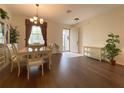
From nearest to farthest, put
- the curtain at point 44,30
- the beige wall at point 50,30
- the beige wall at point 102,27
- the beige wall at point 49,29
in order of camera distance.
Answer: the beige wall at point 102,27 < the beige wall at point 49,29 < the beige wall at point 50,30 < the curtain at point 44,30

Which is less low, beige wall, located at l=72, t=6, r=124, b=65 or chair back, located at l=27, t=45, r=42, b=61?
beige wall, located at l=72, t=6, r=124, b=65

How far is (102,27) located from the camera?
6391 millimetres

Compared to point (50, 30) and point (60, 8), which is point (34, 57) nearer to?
point (60, 8)

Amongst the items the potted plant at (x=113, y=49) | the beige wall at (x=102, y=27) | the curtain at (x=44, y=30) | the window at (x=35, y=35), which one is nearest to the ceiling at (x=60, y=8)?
the beige wall at (x=102, y=27)

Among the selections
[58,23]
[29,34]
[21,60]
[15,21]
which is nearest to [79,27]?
[58,23]

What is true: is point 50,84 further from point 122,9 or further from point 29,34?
point 29,34

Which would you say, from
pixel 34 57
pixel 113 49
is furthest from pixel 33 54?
pixel 113 49

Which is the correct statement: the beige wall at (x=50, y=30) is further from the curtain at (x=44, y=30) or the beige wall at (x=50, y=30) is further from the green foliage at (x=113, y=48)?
the green foliage at (x=113, y=48)

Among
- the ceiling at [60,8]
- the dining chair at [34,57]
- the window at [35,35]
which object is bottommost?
the dining chair at [34,57]

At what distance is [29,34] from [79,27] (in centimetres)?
371

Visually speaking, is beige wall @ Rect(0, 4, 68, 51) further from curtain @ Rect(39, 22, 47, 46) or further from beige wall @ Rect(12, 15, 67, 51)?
curtain @ Rect(39, 22, 47, 46)

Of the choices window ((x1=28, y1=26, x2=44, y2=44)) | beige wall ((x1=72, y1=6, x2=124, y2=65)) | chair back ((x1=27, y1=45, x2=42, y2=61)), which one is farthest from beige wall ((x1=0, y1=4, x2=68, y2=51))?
chair back ((x1=27, y1=45, x2=42, y2=61))

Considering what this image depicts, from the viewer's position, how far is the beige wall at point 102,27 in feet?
17.1

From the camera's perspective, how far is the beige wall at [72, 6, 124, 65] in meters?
5.21
